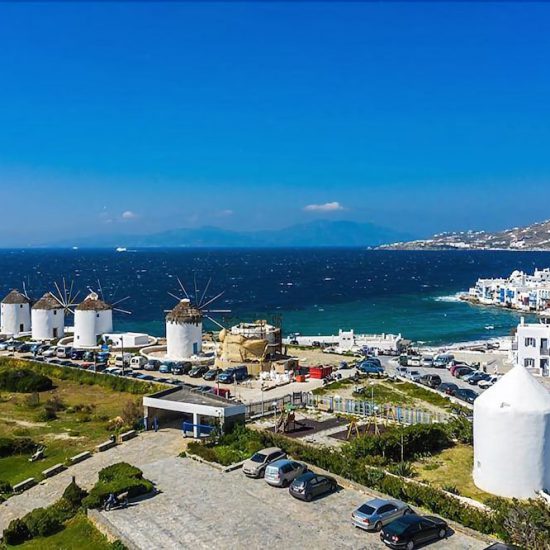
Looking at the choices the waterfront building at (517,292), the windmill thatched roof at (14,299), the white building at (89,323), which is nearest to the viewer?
the white building at (89,323)

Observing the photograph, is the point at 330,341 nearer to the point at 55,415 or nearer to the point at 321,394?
the point at 321,394

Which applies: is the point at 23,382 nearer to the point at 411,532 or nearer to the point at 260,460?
the point at 260,460

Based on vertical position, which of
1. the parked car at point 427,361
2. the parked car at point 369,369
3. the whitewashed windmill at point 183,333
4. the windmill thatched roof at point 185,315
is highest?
the windmill thatched roof at point 185,315

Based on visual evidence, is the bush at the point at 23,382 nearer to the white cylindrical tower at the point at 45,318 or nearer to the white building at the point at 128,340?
the white building at the point at 128,340

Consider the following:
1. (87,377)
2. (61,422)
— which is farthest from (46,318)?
(61,422)

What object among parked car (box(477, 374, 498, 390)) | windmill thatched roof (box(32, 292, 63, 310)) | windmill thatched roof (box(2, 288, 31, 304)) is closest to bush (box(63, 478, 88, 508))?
parked car (box(477, 374, 498, 390))

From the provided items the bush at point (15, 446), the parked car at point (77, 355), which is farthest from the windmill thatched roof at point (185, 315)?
the bush at point (15, 446)
